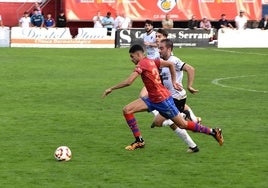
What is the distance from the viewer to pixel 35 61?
113 ft

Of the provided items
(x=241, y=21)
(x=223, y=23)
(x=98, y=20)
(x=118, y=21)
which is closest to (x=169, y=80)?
(x=118, y=21)

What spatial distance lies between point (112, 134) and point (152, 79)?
2.69 meters

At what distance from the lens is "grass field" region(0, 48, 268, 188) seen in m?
11.8

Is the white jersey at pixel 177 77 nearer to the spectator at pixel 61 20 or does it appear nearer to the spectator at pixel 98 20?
the spectator at pixel 98 20

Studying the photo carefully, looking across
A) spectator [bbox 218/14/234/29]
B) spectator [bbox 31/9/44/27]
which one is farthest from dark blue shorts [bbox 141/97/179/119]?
spectator [bbox 218/14/234/29]

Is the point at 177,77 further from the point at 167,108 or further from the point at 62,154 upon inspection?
the point at 62,154

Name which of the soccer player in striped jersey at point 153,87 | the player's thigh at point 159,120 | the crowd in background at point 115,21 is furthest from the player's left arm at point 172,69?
the crowd in background at point 115,21

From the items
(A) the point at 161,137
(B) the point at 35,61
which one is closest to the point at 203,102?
(A) the point at 161,137

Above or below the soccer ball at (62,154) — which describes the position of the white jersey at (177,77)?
above

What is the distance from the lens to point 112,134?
15953 mm

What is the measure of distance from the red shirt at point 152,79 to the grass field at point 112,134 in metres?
0.97

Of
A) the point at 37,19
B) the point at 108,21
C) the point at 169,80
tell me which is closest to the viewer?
the point at 169,80

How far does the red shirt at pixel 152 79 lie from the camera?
1348 cm

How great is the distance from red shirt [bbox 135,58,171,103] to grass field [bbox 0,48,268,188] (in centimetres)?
97
